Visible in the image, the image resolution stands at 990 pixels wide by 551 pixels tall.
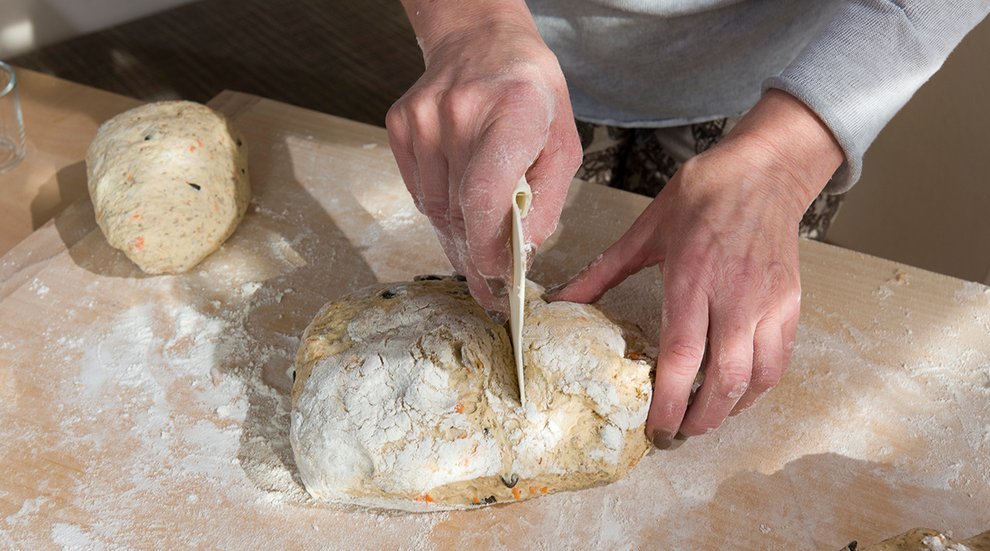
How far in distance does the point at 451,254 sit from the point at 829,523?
705 millimetres

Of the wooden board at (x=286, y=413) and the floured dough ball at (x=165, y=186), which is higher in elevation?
the floured dough ball at (x=165, y=186)

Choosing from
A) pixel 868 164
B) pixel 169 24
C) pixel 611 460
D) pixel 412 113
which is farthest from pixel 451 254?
pixel 169 24

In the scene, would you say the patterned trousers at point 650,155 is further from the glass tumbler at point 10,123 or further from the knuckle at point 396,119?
the glass tumbler at point 10,123

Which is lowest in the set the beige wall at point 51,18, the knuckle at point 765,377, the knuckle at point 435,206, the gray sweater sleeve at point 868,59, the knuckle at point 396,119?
the beige wall at point 51,18

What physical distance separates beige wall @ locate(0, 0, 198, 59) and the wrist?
Answer: 8.58 ft

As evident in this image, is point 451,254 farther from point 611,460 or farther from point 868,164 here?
point 868,164

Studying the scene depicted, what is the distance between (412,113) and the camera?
45.9 inches

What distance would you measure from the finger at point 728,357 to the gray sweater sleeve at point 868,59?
373 mm

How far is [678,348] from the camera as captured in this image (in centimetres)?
119

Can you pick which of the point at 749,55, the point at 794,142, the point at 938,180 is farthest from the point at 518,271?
the point at 938,180

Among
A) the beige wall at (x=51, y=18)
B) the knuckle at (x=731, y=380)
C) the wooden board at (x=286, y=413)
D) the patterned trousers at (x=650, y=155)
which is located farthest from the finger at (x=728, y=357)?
the beige wall at (x=51, y=18)

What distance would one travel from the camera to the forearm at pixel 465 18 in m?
1.25

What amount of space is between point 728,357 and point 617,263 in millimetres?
251

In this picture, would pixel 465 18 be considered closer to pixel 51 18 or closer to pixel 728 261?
pixel 728 261
